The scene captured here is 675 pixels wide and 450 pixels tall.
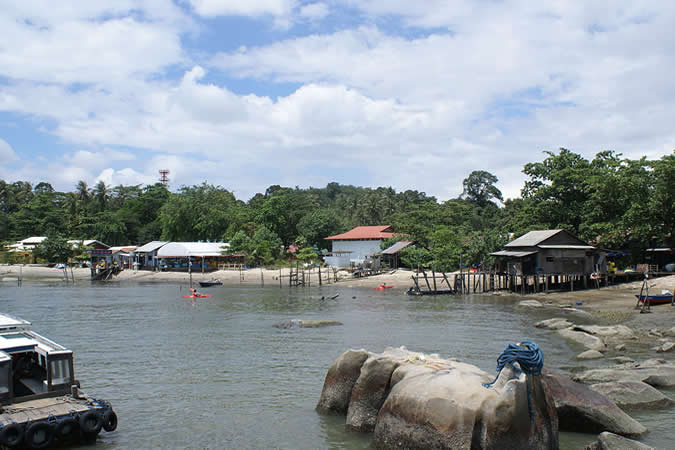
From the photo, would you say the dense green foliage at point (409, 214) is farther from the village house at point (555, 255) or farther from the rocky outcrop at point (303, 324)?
the rocky outcrop at point (303, 324)

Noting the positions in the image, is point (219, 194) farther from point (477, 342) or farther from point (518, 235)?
point (477, 342)

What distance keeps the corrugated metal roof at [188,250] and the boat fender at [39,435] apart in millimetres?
66736

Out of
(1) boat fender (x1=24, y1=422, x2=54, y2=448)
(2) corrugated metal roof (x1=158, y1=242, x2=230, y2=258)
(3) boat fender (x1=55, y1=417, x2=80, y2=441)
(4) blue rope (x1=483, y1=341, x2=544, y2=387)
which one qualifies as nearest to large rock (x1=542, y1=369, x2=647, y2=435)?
(4) blue rope (x1=483, y1=341, x2=544, y2=387)

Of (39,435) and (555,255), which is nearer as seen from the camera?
(39,435)

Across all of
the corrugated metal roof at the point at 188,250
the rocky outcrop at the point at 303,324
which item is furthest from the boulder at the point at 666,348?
the corrugated metal roof at the point at 188,250

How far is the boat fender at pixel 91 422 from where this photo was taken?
1170 cm

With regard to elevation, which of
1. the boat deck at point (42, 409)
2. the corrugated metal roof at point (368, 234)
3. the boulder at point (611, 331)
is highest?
the corrugated metal roof at point (368, 234)

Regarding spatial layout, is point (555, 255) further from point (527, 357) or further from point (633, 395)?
point (527, 357)

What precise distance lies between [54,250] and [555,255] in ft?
256

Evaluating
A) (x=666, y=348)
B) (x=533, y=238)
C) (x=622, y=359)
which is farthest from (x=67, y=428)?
(x=533, y=238)

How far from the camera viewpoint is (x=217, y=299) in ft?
156

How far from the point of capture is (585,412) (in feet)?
38.8

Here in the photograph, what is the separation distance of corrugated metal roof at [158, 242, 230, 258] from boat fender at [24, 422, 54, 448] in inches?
2627

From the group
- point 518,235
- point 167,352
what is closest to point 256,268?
point 518,235
